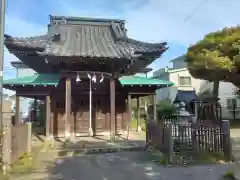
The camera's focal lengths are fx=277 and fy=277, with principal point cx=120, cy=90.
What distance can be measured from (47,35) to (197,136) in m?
10.4

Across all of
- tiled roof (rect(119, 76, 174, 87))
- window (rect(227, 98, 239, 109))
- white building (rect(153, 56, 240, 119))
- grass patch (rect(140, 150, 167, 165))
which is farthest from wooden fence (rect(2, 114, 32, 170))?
window (rect(227, 98, 239, 109))

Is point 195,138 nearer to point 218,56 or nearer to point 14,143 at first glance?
point 14,143

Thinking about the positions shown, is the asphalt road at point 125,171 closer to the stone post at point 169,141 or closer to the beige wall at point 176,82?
the stone post at point 169,141

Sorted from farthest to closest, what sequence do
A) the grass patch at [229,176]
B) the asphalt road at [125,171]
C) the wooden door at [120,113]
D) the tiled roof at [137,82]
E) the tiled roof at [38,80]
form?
1. the wooden door at [120,113]
2. the tiled roof at [137,82]
3. the tiled roof at [38,80]
4. the asphalt road at [125,171]
5. the grass patch at [229,176]

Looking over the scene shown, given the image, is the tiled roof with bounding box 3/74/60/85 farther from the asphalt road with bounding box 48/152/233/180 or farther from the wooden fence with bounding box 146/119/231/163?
the wooden fence with bounding box 146/119/231/163

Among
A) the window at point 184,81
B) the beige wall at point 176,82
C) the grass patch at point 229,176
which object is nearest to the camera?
the grass patch at point 229,176

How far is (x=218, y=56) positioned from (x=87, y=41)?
9.67m

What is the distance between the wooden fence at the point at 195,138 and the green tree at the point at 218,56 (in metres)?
10.6

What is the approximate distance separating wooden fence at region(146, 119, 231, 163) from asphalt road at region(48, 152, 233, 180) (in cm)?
87

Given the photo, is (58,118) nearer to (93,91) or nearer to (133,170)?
(93,91)

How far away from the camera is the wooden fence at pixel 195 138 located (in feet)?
29.0

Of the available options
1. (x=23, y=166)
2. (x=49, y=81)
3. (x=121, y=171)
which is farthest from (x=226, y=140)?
(x=49, y=81)

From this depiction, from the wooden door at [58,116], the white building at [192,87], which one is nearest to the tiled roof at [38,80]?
the wooden door at [58,116]

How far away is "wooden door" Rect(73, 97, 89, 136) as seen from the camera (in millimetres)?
15766
